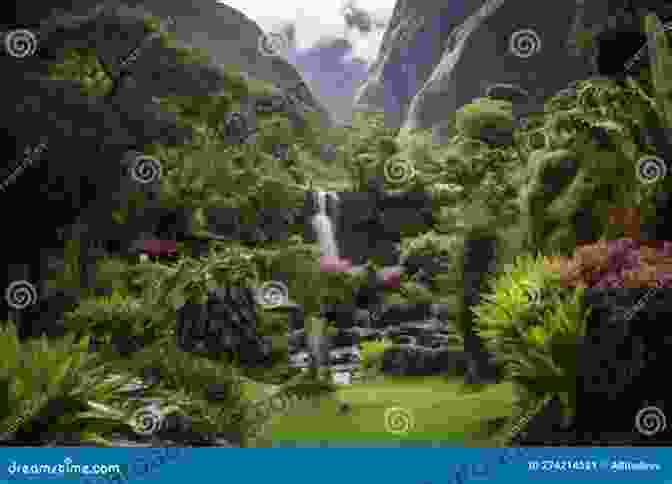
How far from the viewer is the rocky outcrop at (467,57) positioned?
14453mm

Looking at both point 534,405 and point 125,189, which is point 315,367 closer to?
point 534,405

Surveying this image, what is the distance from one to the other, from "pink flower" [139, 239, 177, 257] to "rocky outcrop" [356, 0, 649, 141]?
5.76 metres

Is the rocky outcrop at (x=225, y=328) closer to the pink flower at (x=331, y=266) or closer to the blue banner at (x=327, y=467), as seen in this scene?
the pink flower at (x=331, y=266)

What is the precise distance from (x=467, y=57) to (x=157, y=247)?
9.19 meters

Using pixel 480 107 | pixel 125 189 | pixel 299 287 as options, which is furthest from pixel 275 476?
pixel 480 107

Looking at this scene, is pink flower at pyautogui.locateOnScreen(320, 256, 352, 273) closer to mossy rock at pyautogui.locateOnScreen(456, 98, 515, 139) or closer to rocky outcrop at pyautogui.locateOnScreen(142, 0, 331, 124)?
rocky outcrop at pyautogui.locateOnScreen(142, 0, 331, 124)

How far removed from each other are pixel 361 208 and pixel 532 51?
248 inches

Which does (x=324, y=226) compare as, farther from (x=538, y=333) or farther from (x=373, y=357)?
(x=538, y=333)

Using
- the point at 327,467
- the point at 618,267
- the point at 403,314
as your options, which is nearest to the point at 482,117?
the point at 403,314

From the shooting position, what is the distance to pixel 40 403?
5.67m

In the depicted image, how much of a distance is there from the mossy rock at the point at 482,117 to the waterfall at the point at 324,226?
4.23 meters

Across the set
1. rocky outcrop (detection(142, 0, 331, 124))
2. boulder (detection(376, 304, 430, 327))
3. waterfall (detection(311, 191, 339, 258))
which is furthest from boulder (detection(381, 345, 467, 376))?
waterfall (detection(311, 191, 339, 258))

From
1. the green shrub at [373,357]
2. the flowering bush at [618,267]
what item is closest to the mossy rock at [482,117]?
the green shrub at [373,357]

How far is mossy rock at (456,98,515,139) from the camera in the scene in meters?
16.9
